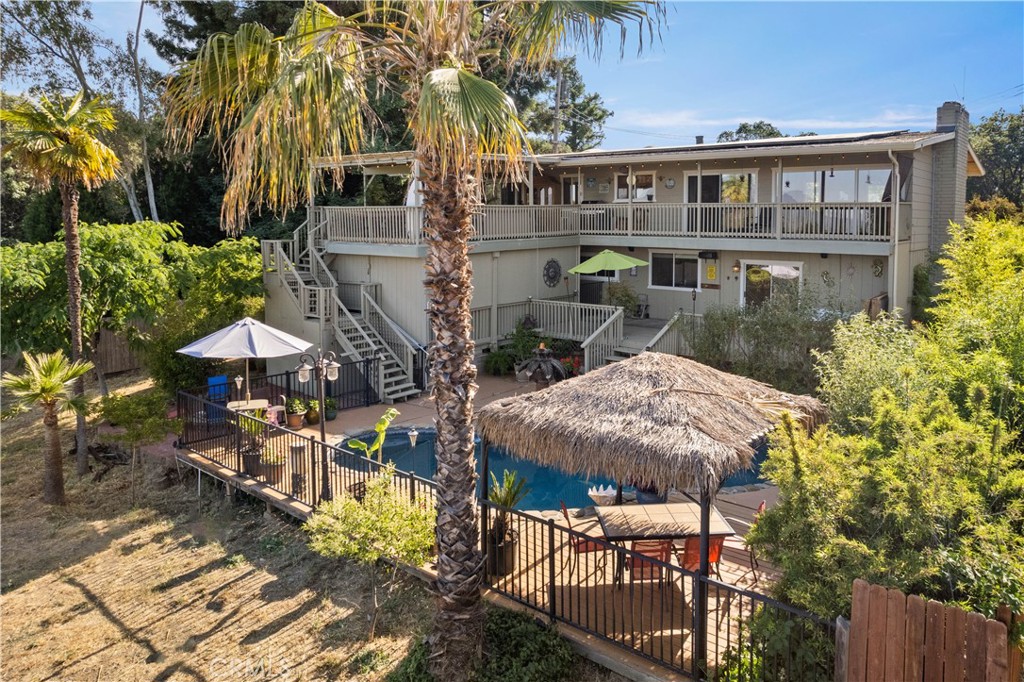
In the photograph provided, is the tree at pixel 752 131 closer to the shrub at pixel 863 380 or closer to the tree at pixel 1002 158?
the tree at pixel 1002 158

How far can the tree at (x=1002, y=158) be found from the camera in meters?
40.4

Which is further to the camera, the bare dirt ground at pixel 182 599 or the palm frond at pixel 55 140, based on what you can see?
the palm frond at pixel 55 140

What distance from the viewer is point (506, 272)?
2253cm

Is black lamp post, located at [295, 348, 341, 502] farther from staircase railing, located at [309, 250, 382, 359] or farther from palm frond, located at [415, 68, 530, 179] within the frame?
staircase railing, located at [309, 250, 382, 359]

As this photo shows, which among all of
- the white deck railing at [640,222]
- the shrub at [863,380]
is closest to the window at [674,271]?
the white deck railing at [640,222]

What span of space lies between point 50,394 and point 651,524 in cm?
1084

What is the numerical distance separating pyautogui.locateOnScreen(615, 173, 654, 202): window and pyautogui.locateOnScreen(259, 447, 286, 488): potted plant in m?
15.3

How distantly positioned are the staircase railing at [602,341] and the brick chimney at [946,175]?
9282 millimetres

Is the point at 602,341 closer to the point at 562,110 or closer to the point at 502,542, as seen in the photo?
the point at 502,542

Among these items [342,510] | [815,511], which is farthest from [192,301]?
[815,511]

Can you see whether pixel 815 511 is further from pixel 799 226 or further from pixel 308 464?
pixel 799 226

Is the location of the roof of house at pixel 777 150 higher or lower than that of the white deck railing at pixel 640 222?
higher

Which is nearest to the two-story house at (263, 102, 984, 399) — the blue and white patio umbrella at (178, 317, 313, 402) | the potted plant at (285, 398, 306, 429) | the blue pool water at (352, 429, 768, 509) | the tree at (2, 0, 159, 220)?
the potted plant at (285, 398, 306, 429)

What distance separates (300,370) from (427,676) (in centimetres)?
686
